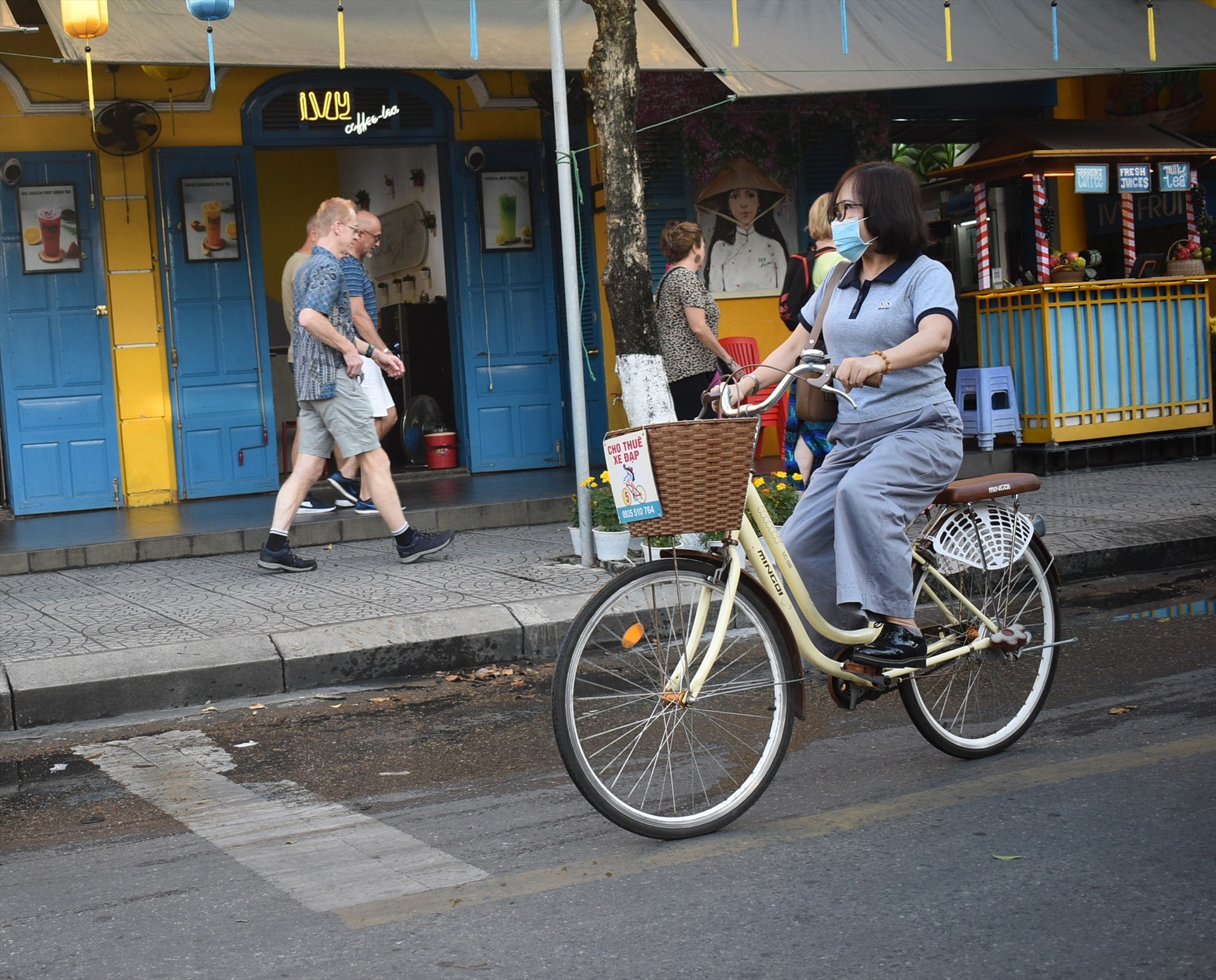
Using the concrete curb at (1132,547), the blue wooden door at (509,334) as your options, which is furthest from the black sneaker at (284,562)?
the blue wooden door at (509,334)

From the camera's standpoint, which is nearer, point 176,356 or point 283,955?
point 283,955

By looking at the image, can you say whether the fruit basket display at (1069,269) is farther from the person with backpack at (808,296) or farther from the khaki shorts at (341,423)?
the khaki shorts at (341,423)

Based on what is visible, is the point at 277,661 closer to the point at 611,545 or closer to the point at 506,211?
the point at 611,545

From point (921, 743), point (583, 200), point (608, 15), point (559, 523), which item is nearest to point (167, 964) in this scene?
point (921, 743)

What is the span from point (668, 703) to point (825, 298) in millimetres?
1355

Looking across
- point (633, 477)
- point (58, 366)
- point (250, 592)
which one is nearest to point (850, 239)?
point (633, 477)

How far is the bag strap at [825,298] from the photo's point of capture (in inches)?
173

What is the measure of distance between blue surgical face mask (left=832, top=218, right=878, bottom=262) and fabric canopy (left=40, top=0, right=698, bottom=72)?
6.10 m

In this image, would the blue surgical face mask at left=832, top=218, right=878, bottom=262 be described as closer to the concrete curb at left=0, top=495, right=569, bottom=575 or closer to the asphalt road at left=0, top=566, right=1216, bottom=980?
the asphalt road at left=0, top=566, right=1216, bottom=980

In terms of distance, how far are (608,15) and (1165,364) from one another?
6.57 m

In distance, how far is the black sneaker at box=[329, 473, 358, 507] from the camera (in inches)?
409

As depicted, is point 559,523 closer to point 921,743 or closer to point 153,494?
point 153,494

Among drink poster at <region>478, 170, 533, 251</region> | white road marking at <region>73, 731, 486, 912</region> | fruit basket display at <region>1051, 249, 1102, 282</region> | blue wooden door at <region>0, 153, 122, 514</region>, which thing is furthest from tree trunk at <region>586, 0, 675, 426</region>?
fruit basket display at <region>1051, 249, 1102, 282</region>

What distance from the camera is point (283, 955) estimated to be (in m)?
3.21
